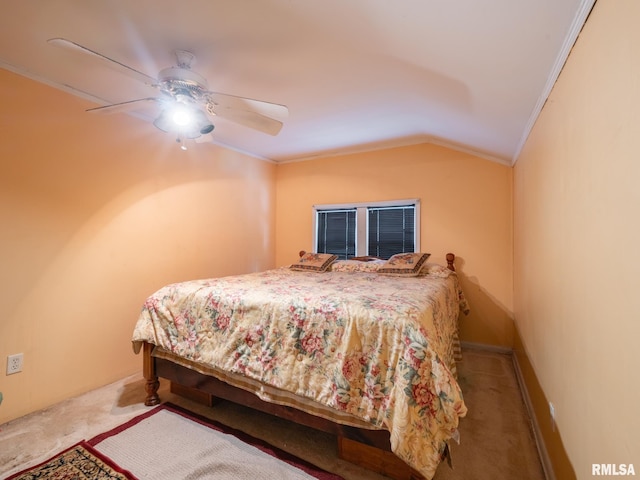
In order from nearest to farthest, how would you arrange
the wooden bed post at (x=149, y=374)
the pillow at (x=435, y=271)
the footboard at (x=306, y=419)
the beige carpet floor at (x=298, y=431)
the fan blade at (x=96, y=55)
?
the fan blade at (x=96, y=55) < the footboard at (x=306, y=419) < the beige carpet floor at (x=298, y=431) < the wooden bed post at (x=149, y=374) < the pillow at (x=435, y=271)

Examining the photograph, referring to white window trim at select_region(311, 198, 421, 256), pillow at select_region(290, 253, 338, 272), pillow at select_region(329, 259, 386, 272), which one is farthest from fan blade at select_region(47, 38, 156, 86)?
white window trim at select_region(311, 198, 421, 256)

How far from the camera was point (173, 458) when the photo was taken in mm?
1500

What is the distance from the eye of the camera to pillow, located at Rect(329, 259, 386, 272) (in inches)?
123

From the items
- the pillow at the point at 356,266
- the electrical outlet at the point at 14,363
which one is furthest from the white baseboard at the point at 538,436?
the electrical outlet at the point at 14,363

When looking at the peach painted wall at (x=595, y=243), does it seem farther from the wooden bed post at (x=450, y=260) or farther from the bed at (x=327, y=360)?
the wooden bed post at (x=450, y=260)

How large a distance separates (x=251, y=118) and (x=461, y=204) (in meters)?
2.43

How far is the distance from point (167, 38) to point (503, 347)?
3.81 meters

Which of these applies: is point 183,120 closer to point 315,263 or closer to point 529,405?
point 315,263

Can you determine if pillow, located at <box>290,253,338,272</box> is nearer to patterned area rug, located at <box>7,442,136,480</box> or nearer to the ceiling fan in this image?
the ceiling fan

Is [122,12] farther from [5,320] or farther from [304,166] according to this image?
[304,166]

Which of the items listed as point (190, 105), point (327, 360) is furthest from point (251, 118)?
point (327, 360)

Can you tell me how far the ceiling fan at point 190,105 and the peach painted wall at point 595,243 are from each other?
1.38m

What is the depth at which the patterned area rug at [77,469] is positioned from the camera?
1371 mm

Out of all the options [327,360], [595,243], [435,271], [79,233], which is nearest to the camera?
[595,243]
